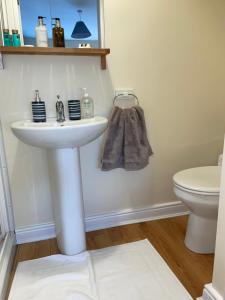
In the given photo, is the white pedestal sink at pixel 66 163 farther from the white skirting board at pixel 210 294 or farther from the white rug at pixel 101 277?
the white skirting board at pixel 210 294

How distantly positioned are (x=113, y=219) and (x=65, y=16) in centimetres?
142

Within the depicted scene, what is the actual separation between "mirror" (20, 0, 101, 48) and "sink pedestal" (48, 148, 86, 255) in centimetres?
68

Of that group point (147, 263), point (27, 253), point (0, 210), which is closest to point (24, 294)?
point (27, 253)

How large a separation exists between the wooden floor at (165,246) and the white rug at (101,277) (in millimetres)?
58

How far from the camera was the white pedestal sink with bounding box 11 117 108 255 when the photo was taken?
1.15m

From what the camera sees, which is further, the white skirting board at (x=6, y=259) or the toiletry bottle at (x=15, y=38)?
the toiletry bottle at (x=15, y=38)

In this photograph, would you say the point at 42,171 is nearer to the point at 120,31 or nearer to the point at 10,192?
the point at 10,192

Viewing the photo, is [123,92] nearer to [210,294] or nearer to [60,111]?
[60,111]

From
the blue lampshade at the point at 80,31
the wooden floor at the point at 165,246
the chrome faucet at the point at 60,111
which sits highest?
the blue lampshade at the point at 80,31

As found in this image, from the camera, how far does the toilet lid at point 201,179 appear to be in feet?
4.38

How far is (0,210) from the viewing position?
5.01ft

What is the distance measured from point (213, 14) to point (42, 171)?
162cm

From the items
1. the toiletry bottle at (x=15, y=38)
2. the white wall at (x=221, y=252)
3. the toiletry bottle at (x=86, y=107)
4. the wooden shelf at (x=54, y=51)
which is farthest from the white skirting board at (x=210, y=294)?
the toiletry bottle at (x=15, y=38)

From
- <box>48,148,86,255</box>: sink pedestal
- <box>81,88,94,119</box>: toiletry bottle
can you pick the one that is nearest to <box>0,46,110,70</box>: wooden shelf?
<box>81,88,94,119</box>: toiletry bottle
